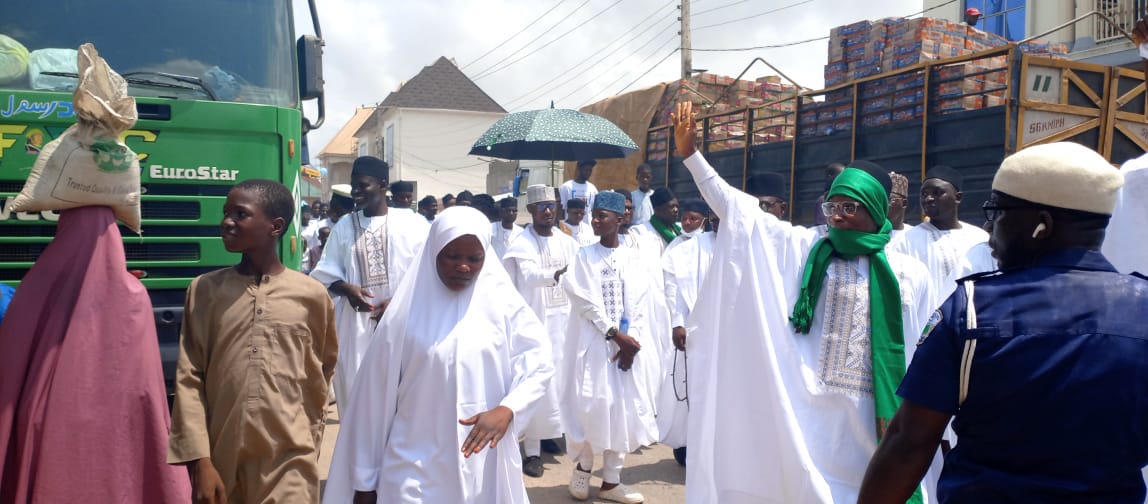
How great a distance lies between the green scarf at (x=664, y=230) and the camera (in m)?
7.98

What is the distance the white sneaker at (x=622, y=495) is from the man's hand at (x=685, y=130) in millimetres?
2426

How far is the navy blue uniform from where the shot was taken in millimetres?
1908

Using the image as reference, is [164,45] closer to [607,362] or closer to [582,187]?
[607,362]

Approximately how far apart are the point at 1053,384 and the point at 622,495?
417 centimetres

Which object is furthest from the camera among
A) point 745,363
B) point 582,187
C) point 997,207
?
point 582,187

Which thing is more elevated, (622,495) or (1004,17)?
(1004,17)

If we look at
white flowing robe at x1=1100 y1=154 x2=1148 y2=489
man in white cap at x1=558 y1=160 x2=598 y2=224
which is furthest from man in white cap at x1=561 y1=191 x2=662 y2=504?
man in white cap at x1=558 y1=160 x2=598 y2=224

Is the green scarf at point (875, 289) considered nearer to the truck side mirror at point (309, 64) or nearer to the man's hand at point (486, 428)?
the man's hand at point (486, 428)

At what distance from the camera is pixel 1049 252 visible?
206 centimetres

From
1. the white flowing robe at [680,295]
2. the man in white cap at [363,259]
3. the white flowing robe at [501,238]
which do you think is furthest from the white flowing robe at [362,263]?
the white flowing robe at [501,238]

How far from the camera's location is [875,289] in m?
4.02

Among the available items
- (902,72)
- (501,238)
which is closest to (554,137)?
(501,238)

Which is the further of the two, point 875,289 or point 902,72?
point 902,72

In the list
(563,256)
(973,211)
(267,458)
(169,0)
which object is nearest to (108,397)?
(267,458)
